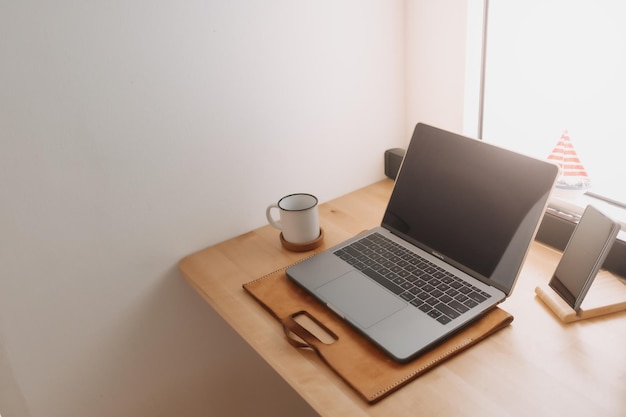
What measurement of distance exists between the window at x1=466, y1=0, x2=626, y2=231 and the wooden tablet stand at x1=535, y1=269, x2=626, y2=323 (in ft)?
0.62

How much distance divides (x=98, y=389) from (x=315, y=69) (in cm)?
84

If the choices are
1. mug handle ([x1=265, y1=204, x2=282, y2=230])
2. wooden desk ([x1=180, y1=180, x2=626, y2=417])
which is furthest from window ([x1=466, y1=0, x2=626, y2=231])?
mug handle ([x1=265, y1=204, x2=282, y2=230])

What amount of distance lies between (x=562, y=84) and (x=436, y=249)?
49cm

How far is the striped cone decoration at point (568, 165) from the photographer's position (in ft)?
3.70

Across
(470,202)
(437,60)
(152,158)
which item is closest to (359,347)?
(470,202)

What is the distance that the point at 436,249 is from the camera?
104 cm

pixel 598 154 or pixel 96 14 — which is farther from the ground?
pixel 96 14

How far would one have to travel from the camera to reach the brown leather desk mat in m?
0.79

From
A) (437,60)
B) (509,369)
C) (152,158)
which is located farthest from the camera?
(437,60)

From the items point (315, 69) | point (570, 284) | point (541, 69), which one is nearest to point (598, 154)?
point (541, 69)

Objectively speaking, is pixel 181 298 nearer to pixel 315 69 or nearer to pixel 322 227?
pixel 322 227

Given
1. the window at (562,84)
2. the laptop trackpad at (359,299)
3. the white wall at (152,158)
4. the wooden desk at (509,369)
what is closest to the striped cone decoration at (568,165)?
the window at (562,84)

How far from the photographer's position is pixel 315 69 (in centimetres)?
122

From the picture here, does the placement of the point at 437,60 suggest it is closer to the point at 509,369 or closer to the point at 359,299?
the point at 359,299
